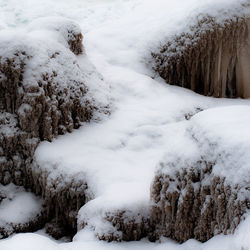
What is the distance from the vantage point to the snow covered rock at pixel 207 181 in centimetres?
230

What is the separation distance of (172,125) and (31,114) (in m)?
1.56

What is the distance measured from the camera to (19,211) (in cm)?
388

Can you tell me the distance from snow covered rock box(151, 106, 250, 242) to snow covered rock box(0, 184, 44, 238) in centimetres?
138

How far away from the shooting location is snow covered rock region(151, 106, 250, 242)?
2301 millimetres

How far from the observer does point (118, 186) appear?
3.42 m

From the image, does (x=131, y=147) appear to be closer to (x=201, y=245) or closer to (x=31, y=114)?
(x=31, y=114)

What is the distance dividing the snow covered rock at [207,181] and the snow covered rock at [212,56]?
10.3 ft

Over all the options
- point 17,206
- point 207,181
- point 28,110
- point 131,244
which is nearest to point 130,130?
point 28,110

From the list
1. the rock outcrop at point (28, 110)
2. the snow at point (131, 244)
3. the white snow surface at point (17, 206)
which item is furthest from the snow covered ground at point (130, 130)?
the white snow surface at point (17, 206)

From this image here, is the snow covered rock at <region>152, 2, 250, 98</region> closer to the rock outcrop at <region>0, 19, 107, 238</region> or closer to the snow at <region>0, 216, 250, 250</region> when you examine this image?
the rock outcrop at <region>0, 19, 107, 238</region>

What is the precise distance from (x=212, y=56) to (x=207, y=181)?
11.8 feet

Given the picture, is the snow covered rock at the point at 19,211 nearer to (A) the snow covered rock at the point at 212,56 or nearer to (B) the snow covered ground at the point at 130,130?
(B) the snow covered ground at the point at 130,130

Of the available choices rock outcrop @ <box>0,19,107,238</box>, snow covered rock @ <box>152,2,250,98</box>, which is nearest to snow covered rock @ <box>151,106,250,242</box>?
rock outcrop @ <box>0,19,107,238</box>

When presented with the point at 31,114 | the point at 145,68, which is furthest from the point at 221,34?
the point at 31,114
